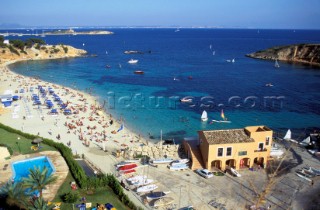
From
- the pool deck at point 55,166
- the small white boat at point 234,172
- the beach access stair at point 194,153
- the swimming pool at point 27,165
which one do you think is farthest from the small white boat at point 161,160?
the swimming pool at point 27,165

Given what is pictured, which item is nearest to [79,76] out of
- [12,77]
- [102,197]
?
[12,77]

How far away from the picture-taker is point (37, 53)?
116938mm

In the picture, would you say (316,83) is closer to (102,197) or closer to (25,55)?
(102,197)

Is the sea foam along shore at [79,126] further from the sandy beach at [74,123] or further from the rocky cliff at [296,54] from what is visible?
the rocky cliff at [296,54]

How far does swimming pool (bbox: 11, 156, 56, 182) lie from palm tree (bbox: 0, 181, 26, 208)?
486 cm

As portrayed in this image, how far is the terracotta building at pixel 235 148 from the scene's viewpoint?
100 ft

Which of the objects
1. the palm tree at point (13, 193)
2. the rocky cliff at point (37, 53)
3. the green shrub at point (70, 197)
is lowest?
the green shrub at point (70, 197)

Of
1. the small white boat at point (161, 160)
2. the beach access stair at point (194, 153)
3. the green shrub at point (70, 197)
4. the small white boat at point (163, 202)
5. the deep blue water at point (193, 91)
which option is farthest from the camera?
the deep blue water at point (193, 91)

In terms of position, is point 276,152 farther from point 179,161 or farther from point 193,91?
point 193,91

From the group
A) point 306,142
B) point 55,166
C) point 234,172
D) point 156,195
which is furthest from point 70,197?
point 306,142

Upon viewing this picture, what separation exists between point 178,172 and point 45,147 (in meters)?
16.0

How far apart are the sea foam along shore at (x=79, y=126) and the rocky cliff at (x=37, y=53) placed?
56294 mm

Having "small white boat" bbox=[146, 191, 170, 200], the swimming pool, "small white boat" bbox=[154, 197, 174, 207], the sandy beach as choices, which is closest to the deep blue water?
the sandy beach

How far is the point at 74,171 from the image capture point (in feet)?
94.8
